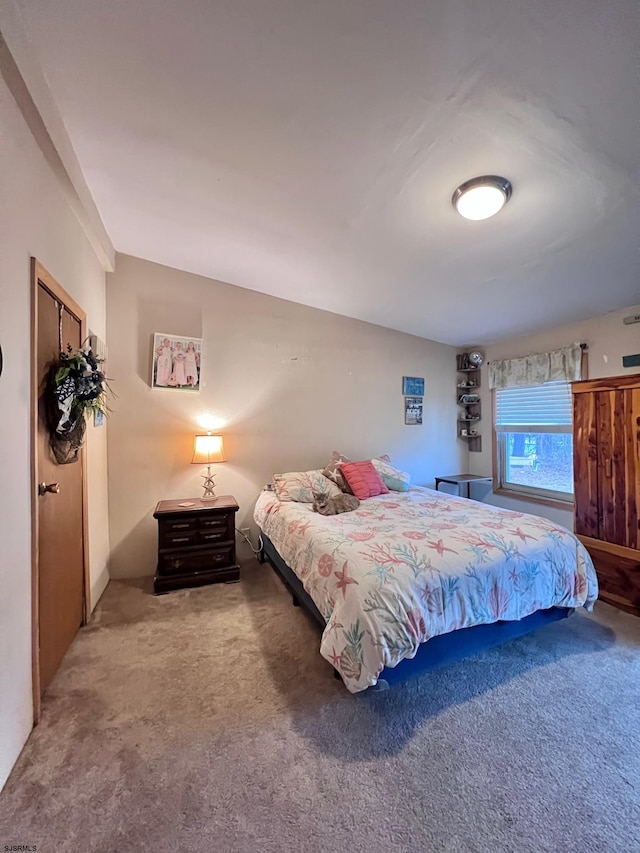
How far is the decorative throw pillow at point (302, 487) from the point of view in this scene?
3.03m

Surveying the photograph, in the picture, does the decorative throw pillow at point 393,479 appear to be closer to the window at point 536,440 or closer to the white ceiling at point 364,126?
the window at point 536,440

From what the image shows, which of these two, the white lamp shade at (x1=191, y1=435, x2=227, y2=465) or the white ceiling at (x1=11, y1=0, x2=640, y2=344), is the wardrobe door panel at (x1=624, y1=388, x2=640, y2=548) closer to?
the white ceiling at (x1=11, y1=0, x2=640, y2=344)

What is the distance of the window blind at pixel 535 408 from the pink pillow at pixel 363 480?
71.9 inches

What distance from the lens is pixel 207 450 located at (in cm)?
315

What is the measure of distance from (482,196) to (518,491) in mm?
3283

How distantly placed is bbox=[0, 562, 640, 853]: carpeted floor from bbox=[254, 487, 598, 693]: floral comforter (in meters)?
0.31

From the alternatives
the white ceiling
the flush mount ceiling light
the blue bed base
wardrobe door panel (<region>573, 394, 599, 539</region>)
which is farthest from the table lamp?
wardrobe door panel (<region>573, 394, 599, 539</region>)

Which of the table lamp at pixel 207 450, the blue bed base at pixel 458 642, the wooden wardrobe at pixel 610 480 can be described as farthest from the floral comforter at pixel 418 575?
the table lamp at pixel 207 450

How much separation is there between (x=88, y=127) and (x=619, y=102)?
2349 mm

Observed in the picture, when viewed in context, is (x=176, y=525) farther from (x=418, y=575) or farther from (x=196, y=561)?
(x=418, y=575)

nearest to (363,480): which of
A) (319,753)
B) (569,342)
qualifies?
(319,753)

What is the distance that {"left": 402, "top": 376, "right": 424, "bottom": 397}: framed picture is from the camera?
14.0ft

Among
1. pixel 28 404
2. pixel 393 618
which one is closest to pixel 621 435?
pixel 393 618

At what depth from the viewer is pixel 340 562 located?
5.74ft
